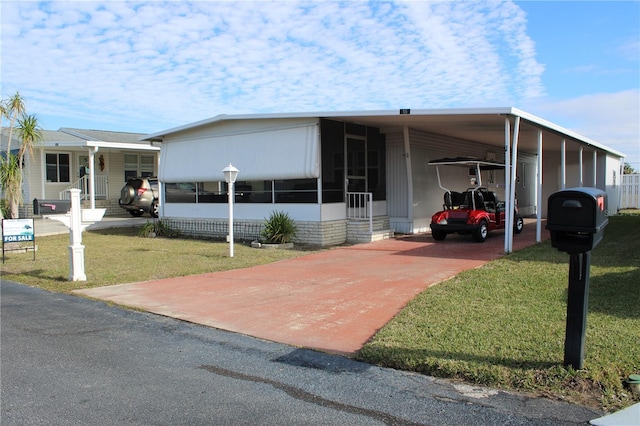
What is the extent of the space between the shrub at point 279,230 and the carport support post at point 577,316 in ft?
33.9

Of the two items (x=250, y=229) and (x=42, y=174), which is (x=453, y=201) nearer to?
(x=250, y=229)

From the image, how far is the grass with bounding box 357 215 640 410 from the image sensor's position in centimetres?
434

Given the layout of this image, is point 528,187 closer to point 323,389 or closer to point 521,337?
point 521,337

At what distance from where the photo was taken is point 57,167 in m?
24.1

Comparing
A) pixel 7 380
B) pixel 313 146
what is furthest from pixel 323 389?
pixel 313 146

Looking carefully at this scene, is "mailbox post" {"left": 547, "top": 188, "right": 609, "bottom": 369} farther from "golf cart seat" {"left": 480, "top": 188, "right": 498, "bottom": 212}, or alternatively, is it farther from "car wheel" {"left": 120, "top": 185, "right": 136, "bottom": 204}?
"car wheel" {"left": 120, "top": 185, "right": 136, "bottom": 204}

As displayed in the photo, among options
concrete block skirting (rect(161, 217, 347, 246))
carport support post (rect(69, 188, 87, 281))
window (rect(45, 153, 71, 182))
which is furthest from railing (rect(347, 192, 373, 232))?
window (rect(45, 153, 71, 182))

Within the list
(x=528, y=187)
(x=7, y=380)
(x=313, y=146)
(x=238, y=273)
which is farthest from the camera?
(x=528, y=187)

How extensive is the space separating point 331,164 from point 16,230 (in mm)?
8124

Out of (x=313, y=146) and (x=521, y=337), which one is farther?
(x=313, y=146)

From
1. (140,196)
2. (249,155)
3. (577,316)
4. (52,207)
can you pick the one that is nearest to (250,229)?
(249,155)

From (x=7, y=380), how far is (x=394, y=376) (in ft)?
Result: 11.4

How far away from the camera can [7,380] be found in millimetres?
4645

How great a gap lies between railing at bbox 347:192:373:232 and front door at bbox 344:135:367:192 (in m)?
0.25
